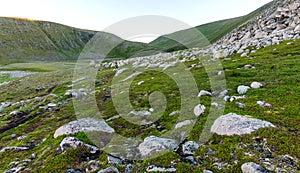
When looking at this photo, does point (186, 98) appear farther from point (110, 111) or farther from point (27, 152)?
point (27, 152)

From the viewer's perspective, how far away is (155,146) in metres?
11.0

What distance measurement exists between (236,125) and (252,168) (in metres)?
3.47

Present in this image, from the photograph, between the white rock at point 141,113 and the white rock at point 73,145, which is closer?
the white rock at point 73,145

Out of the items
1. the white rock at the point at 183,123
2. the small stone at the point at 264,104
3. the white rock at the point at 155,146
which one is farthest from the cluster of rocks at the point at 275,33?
the white rock at the point at 155,146

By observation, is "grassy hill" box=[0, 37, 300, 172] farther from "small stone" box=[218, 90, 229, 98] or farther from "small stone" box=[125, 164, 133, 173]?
"small stone" box=[218, 90, 229, 98]

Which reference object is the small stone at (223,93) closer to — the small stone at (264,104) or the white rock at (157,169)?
the small stone at (264,104)

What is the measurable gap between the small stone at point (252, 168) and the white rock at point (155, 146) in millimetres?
3552

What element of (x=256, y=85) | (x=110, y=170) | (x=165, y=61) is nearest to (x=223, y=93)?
(x=256, y=85)

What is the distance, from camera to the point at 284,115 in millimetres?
12703

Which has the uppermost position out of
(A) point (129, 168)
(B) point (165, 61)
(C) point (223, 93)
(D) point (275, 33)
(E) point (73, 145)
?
(D) point (275, 33)

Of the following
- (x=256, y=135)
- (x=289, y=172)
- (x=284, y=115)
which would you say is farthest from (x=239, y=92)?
(x=289, y=172)

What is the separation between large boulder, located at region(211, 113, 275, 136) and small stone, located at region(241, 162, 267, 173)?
2661mm

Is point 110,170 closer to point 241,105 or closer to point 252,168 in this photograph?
point 252,168

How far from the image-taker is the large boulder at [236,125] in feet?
Result: 36.6
